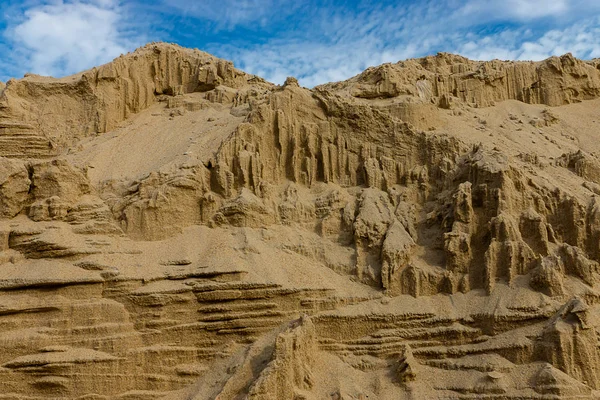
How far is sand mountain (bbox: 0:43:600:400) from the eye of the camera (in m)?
17.3

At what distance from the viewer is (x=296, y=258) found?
20.6 meters

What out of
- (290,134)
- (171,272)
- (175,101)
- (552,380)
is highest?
(175,101)

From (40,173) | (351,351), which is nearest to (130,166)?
(40,173)

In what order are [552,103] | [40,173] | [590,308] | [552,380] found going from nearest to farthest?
[552,380], [590,308], [40,173], [552,103]

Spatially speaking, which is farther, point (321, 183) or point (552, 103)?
point (552, 103)

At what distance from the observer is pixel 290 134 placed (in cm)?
2384

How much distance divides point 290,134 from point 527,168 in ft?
32.5

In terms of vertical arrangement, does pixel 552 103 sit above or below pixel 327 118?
above

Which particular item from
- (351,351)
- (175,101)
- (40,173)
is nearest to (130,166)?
(40,173)

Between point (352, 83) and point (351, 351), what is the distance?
17447mm

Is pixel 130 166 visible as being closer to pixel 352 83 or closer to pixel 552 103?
pixel 352 83

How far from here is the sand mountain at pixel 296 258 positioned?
17.3 m

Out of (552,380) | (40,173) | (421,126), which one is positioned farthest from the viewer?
(421,126)

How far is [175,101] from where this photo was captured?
30.1 metres
